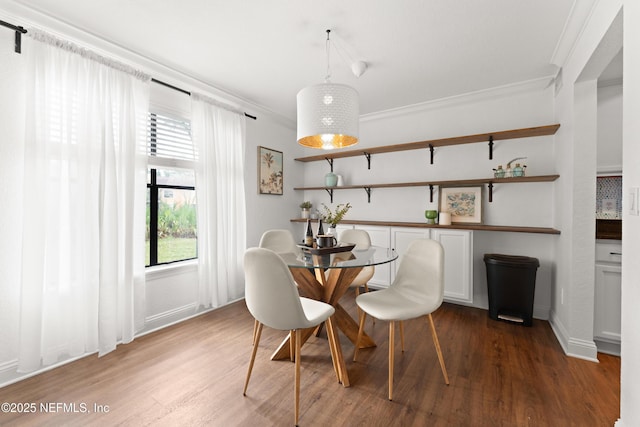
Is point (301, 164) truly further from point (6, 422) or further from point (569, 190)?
point (6, 422)

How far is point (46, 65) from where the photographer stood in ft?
6.56

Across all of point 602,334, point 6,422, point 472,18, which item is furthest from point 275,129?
point 602,334

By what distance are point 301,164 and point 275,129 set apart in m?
0.80

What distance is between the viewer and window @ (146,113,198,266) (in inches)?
113

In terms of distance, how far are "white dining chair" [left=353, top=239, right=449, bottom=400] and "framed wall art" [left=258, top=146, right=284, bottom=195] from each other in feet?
7.83

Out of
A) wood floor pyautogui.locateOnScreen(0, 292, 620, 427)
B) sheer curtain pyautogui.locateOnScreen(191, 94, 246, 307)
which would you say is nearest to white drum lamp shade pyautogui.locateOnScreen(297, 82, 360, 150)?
sheer curtain pyautogui.locateOnScreen(191, 94, 246, 307)

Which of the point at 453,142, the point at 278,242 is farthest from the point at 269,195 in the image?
the point at 453,142

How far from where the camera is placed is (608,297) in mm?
2240

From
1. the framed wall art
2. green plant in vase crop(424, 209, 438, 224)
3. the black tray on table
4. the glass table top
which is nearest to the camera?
the glass table top

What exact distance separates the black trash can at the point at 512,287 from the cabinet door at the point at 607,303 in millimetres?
531

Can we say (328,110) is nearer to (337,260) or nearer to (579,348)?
(337,260)

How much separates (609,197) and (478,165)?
121 cm

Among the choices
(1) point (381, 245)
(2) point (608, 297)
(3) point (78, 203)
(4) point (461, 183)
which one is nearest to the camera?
(3) point (78, 203)

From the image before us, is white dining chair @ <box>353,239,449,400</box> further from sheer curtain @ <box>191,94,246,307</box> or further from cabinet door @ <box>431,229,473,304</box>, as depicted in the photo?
sheer curtain @ <box>191,94,246,307</box>
